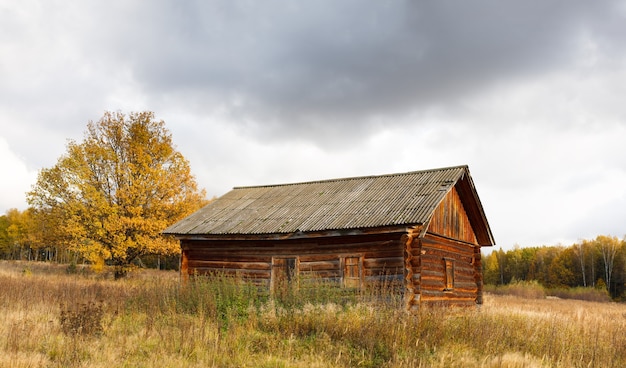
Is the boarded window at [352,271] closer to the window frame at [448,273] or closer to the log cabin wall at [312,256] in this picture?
the log cabin wall at [312,256]

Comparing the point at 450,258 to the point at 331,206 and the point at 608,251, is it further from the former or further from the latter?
the point at 608,251

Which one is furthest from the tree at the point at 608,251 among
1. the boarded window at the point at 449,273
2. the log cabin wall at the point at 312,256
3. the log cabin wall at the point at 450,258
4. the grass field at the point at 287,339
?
the grass field at the point at 287,339

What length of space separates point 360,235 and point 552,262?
65.0 meters

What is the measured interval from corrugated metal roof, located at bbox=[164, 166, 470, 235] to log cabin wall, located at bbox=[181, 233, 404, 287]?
650mm

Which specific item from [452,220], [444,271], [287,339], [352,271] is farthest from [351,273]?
[287,339]

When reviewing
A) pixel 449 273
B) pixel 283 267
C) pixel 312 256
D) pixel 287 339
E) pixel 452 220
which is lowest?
pixel 287 339

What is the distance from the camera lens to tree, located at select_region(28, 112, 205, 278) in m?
25.8

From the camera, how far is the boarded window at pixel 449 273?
56.7 feet

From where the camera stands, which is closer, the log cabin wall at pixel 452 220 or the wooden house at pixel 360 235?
the wooden house at pixel 360 235

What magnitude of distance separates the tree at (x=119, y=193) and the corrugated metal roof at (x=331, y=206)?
6.11 metres

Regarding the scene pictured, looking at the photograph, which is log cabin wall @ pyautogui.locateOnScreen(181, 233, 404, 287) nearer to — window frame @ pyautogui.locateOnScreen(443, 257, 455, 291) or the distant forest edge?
window frame @ pyautogui.locateOnScreen(443, 257, 455, 291)

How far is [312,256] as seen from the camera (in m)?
16.4

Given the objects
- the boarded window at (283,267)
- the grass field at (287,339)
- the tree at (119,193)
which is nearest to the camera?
the grass field at (287,339)

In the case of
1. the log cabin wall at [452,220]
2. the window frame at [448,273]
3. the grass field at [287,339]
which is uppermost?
the log cabin wall at [452,220]
